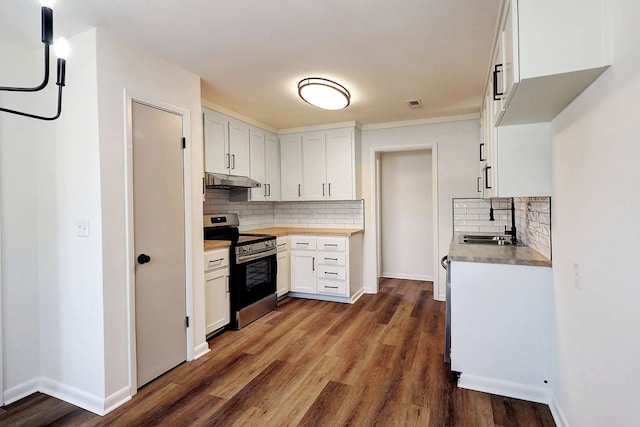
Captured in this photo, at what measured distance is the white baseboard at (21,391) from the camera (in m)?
2.17

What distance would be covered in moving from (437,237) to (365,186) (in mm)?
1187

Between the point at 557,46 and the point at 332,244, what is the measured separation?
3.17m

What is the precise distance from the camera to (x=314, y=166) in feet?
15.3

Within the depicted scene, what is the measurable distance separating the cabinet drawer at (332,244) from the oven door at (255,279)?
0.62 metres

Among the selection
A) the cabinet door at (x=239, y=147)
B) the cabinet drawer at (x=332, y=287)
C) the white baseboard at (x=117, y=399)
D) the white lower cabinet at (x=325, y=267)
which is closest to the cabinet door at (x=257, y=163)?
the cabinet door at (x=239, y=147)

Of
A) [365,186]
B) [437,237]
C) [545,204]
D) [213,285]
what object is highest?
[365,186]

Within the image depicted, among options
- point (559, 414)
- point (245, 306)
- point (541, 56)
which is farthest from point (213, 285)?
point (541, 56)

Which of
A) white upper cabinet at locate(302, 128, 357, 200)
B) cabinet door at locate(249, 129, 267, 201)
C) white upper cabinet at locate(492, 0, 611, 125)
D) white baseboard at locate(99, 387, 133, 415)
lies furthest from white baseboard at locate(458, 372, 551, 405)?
cabinet door at locate(249, 129, 267, 201)

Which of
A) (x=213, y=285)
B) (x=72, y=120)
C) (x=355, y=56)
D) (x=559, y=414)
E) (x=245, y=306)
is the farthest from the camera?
(x=245, y=306)

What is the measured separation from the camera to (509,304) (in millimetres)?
2170

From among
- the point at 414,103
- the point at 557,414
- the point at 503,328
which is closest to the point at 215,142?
the point at 414,103

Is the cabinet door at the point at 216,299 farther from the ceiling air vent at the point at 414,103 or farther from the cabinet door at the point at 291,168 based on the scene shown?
the ceiling air vent at the point at 414,103

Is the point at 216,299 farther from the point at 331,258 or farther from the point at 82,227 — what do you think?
the point at 331,258

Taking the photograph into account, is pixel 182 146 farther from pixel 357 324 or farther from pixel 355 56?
pixel 357 324
